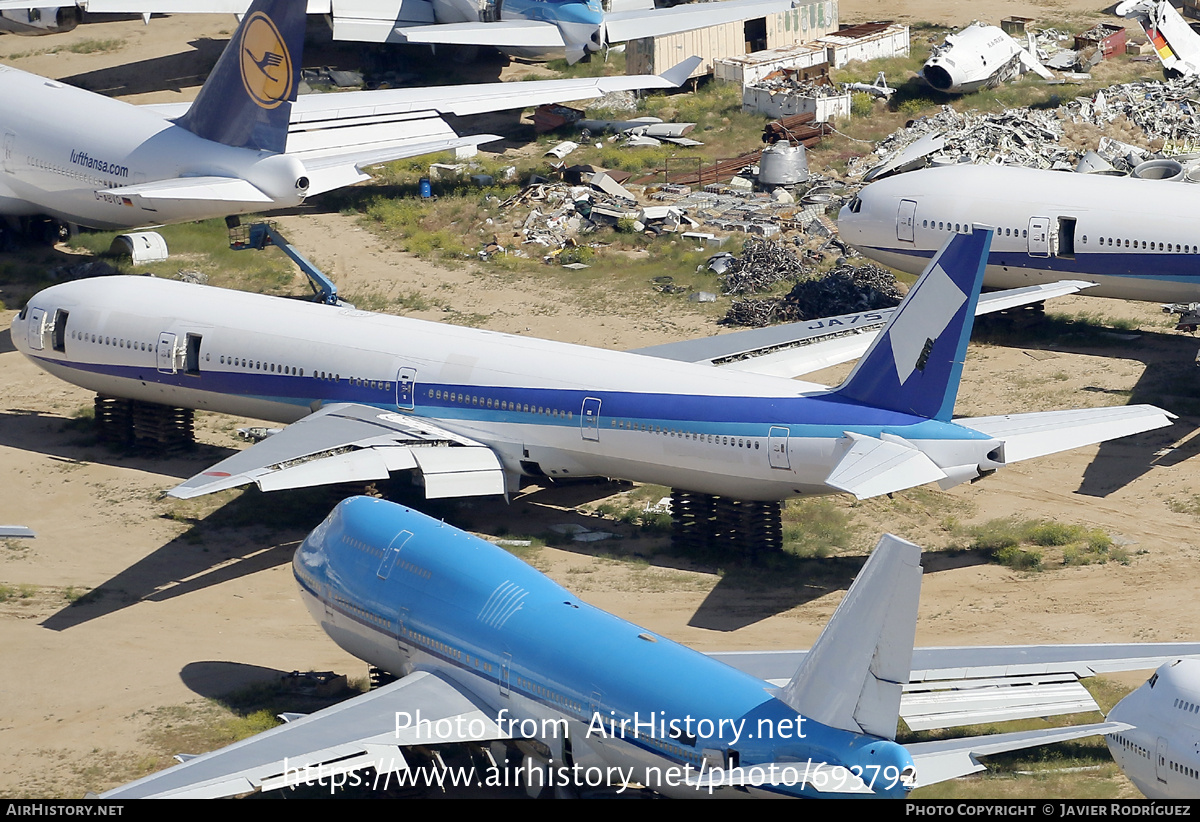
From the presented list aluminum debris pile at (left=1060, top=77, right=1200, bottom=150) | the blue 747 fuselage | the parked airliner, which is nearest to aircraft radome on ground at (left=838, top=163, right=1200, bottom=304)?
aluminum debris pile at (left=1060, top=77, right=1200, bottom=150)

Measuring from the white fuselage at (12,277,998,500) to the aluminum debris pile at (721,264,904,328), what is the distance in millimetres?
13442

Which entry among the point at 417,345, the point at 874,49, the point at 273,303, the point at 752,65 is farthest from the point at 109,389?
the point at 874,49

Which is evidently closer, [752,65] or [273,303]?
[273,303]

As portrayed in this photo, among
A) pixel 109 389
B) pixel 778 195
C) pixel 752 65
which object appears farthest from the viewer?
pixel 752 65

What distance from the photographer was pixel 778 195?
5828cm

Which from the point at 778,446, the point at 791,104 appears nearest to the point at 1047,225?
the point at 778,446

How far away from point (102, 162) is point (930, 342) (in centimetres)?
3202

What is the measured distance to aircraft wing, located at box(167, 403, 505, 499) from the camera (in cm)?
3303

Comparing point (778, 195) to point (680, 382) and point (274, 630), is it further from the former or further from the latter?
point (274, 630)

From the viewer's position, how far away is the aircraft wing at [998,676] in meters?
21.2

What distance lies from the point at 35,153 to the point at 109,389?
15.7 m

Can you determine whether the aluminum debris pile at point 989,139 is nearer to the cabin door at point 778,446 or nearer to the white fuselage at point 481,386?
the white fuselage at point 481,386

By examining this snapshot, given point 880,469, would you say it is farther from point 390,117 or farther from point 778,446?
point 390,117

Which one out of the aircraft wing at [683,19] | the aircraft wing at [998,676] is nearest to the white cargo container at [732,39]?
the aircraft wing at [683,19]
